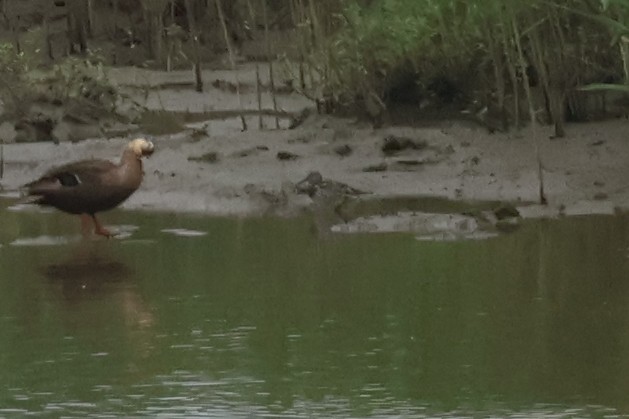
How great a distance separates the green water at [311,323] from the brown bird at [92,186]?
7.2 inches

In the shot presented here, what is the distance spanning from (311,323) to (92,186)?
2.55m

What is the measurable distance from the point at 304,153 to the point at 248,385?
17.3 ft

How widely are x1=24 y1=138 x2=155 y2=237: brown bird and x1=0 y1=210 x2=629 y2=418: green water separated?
0.18 m

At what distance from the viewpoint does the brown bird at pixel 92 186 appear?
876 cm

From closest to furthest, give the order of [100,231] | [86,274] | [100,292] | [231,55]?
[100,292], [86,274], [100,231], [231,55]

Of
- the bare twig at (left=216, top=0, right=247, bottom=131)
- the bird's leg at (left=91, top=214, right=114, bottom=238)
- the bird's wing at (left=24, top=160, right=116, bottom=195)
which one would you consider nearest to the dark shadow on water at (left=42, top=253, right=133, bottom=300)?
the bird's leg at (left=91, top=214, right=114, bottom=238)

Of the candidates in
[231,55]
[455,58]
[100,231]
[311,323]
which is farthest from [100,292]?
[231,55]

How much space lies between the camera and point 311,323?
6.51m

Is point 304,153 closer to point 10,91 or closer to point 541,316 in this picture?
point 10,91

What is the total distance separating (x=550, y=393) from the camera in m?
5.36

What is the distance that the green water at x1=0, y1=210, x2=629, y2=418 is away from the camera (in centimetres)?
538

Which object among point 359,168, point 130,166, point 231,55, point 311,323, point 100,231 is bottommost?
point 311,323

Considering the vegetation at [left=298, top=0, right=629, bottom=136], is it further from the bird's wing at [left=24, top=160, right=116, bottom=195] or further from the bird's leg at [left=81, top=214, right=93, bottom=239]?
the bird's leg at [left=81, top=214, right=93, bottom=239]

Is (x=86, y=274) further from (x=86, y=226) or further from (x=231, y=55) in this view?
(x=231, y=55)
